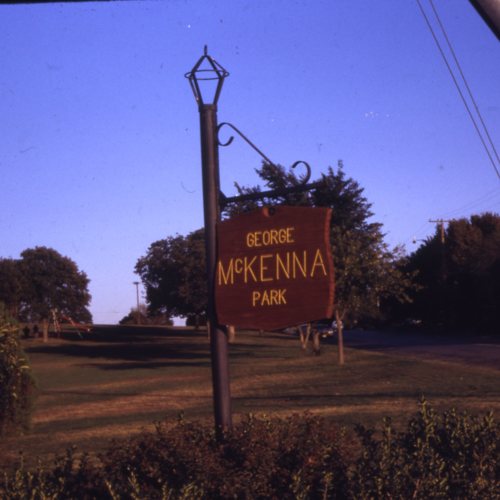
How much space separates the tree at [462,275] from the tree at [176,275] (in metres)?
20.6

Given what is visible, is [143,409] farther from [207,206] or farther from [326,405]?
[207,206]

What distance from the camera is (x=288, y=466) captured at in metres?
5.11

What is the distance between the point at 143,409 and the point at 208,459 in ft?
46.4

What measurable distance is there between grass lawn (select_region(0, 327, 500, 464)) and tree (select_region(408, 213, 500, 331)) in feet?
85.4

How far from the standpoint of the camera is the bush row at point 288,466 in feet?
14.7

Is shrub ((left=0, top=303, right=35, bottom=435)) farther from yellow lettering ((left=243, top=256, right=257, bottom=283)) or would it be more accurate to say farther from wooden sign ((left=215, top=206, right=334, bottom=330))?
yellow lettering ((left=243, top=256, right=257, bottom=283))

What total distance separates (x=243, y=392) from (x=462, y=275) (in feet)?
159

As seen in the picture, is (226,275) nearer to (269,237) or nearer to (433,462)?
(269,237)

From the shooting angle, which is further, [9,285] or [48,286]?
[48,286]

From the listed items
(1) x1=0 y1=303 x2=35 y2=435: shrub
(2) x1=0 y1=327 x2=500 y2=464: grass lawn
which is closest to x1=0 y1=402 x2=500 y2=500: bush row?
(1) x1=0 y1=303 x2=35 y2=435: shrub

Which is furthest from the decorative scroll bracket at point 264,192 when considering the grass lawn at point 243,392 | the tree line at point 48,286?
the tree line at point 48,286

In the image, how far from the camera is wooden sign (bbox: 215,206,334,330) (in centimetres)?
515

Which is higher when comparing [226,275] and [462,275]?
[462,275]

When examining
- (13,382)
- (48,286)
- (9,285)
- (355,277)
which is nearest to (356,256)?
(355,277)
